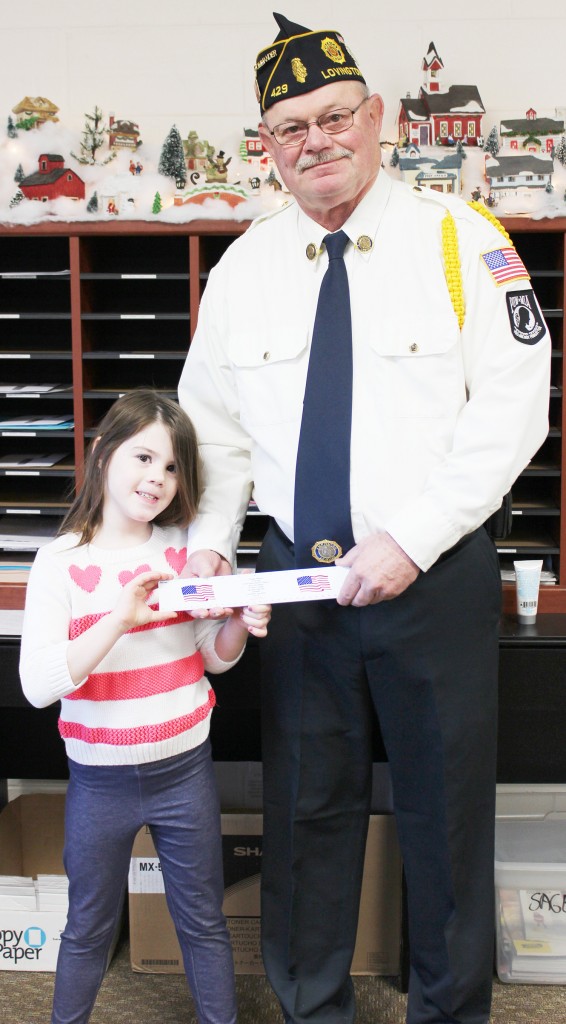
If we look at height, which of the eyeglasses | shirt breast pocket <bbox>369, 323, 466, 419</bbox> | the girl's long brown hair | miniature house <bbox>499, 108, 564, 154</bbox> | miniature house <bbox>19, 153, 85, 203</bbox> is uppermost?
miniature house <bbox>499, 108, 564, 154</bbox>

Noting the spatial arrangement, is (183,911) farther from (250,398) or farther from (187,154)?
(187,154)

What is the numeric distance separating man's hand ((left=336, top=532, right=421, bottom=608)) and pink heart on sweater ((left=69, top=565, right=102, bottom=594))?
14.9 inches

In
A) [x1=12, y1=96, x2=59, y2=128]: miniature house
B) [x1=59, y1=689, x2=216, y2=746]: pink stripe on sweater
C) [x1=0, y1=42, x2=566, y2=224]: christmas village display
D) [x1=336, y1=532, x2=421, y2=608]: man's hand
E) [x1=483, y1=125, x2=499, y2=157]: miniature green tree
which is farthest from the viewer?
[x1=12, y1=96, x2=59, y2=128]: miniature house

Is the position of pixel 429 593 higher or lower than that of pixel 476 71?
lower

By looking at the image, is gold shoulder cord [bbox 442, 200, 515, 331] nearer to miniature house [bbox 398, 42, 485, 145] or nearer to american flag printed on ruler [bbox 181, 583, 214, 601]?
american flag printed on ruler [bbox 181, 583, 214, 601]

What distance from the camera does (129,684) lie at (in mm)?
1482

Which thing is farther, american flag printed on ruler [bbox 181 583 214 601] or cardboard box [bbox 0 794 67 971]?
cardboard box [bbox 0 794 67 971]

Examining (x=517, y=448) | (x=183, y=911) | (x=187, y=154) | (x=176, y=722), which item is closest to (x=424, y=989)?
(x=183, y=911)

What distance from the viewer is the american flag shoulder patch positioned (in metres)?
1.42

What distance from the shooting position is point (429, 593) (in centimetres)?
144

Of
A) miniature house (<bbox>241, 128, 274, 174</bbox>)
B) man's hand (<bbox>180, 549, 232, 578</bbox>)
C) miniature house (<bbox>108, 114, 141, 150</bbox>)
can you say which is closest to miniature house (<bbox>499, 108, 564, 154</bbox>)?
miniature house (<bbox>241, 128, 274, 174</bbox>)

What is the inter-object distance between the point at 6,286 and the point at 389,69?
1415mm

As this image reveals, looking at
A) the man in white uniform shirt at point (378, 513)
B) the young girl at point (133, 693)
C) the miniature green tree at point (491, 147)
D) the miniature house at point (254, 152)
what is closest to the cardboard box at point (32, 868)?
the young girl at point (133, 693)

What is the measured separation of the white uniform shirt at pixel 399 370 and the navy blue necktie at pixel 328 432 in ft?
0.06
